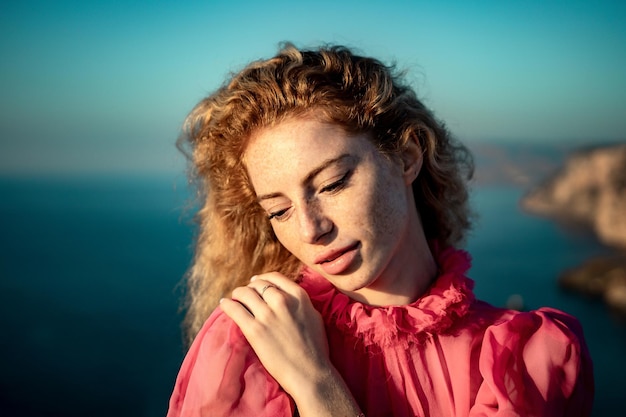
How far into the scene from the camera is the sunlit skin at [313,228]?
1.43 m

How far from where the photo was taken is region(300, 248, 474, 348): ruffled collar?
63.2 inches

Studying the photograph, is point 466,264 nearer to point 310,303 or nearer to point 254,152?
point 310,303

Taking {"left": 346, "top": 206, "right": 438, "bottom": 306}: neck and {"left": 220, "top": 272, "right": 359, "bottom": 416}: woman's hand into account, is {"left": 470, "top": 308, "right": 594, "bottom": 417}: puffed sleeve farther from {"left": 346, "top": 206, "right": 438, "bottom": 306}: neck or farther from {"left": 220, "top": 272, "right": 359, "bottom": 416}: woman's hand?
{"left": 220, "top": 272, "right": 359, "bottom": 416}: woman's hand

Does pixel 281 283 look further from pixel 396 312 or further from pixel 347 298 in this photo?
pixel 396 312

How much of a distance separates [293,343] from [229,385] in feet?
0.64

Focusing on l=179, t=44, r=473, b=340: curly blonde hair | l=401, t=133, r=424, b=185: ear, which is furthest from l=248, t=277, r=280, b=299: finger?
l=401, t=133, r=424, b=185: ear

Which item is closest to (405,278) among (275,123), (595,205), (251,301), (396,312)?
(396,312)

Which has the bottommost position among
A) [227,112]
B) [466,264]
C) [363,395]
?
[363,395]

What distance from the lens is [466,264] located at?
1813mm

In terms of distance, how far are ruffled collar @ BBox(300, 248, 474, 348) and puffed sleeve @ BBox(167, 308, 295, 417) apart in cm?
31

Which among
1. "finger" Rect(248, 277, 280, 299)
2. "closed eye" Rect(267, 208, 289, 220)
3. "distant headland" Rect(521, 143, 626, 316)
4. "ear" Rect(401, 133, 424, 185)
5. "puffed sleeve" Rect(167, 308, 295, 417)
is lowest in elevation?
"distant headland" Rect(521, 143, 626, 316)

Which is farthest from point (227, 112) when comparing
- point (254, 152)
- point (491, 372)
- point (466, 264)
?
point (491, 372)

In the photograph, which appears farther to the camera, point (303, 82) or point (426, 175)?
point (426, 175)

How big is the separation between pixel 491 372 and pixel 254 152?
3.03ft
